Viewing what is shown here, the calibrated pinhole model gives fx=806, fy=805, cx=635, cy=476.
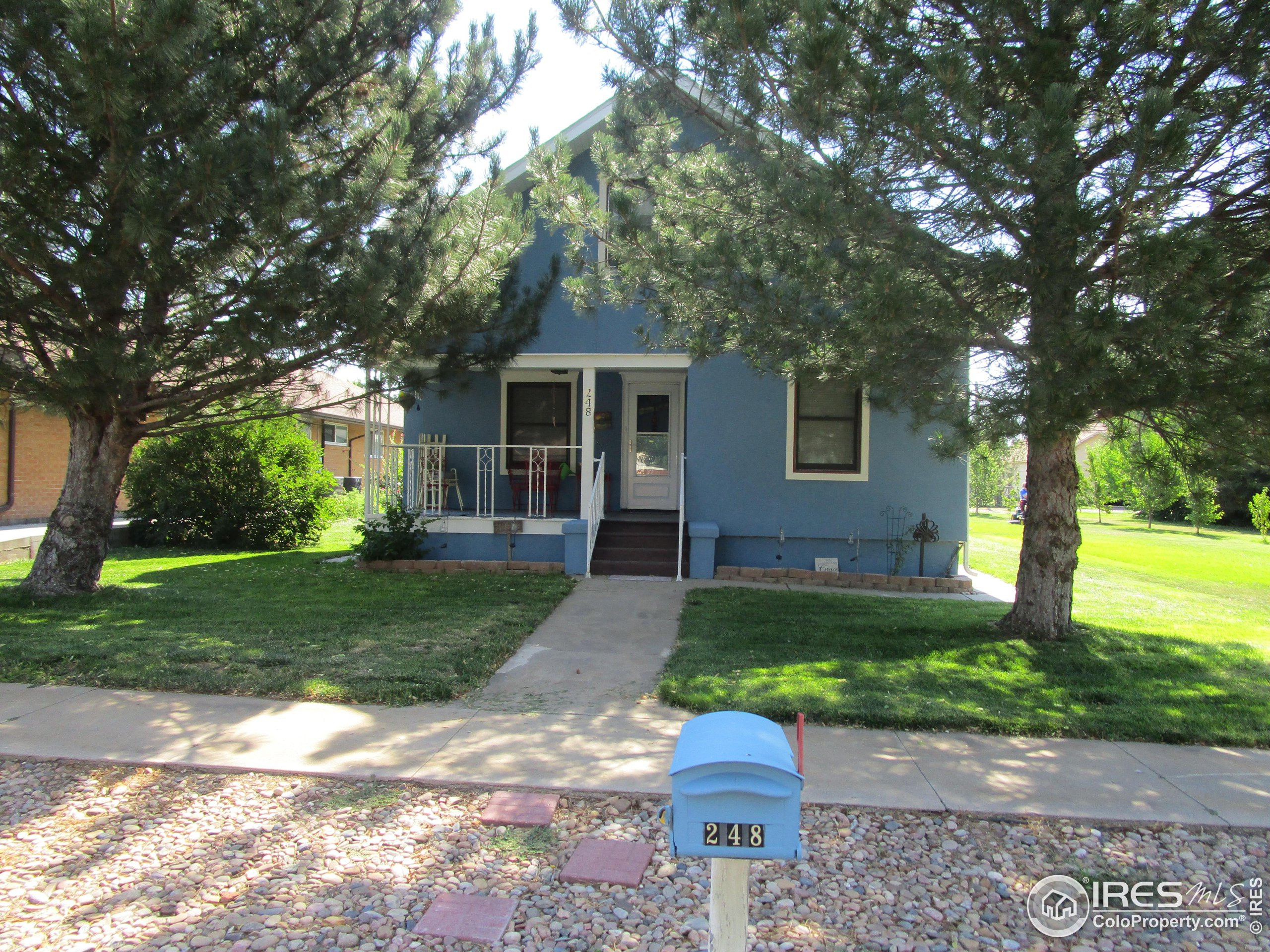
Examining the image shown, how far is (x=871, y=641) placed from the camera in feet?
22.7

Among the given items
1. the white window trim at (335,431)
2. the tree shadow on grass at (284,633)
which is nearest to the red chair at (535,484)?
the tree shadow on grass at (284,633)

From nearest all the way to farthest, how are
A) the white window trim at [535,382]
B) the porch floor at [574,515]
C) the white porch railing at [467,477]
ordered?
the porch floor at [574,515] → the white porch railing at [467,477] → the white window trim at [535,382]

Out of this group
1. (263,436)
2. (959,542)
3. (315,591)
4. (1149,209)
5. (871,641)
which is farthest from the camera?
(263,436)

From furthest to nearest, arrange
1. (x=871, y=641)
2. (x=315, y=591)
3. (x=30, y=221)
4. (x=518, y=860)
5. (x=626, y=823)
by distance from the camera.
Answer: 1. (x=315, y=591)
2. (x=871, y=641)
3. (x=30, y=221)
4. (x=626, y=823)
5. (x=518, y=860)

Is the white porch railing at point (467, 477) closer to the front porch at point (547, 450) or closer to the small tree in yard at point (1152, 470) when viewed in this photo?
the front porch at point (547, 450)

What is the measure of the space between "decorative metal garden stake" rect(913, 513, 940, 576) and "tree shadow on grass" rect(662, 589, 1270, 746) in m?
2.37

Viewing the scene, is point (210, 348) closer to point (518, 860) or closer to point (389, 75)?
point (389, 75)

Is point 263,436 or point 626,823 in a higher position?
point 263,436

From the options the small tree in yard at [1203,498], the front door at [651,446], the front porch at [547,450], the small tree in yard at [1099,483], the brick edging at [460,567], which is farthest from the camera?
the small tree in yard at [1099,483]

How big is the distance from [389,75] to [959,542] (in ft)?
28.4

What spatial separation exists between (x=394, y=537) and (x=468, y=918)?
7971 mm

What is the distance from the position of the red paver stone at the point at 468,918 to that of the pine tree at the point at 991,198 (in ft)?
12.3

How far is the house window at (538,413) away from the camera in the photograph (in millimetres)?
12266

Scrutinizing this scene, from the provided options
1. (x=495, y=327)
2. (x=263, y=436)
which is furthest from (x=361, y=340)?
(x=263, y=436)
